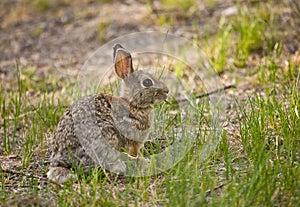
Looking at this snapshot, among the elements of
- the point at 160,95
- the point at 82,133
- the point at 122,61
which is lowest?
the point at 82,133

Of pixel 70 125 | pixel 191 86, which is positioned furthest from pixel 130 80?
pixel 191 86

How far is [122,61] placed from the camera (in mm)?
4570

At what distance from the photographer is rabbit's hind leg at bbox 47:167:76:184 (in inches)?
165

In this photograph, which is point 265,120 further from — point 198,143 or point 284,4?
point 284,4

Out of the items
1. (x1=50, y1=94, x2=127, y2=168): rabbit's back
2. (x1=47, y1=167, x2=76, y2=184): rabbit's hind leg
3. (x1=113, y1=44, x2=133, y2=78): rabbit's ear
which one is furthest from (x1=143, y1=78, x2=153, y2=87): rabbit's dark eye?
(x1=47, y1=167, x2=76, y2=184): rabbit's hind leg

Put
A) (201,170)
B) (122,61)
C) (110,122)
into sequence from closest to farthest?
(201,170), (110,122), (122,61)

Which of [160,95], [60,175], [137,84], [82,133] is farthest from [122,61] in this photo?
[60,175]

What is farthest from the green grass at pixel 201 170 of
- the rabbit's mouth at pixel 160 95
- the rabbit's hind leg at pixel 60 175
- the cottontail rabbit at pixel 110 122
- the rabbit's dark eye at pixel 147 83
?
the rabbit's dark eye at pixel 147 83

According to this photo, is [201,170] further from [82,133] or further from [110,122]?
[82,133]

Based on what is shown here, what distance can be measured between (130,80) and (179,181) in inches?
41.8

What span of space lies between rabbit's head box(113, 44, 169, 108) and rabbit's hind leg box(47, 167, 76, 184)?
0.79m

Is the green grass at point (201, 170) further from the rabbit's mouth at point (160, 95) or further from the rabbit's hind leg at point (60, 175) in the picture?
the rabbit's mouth at point (160, 95)

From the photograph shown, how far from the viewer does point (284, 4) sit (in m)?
8.02

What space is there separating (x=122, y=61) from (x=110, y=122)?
511 mm
